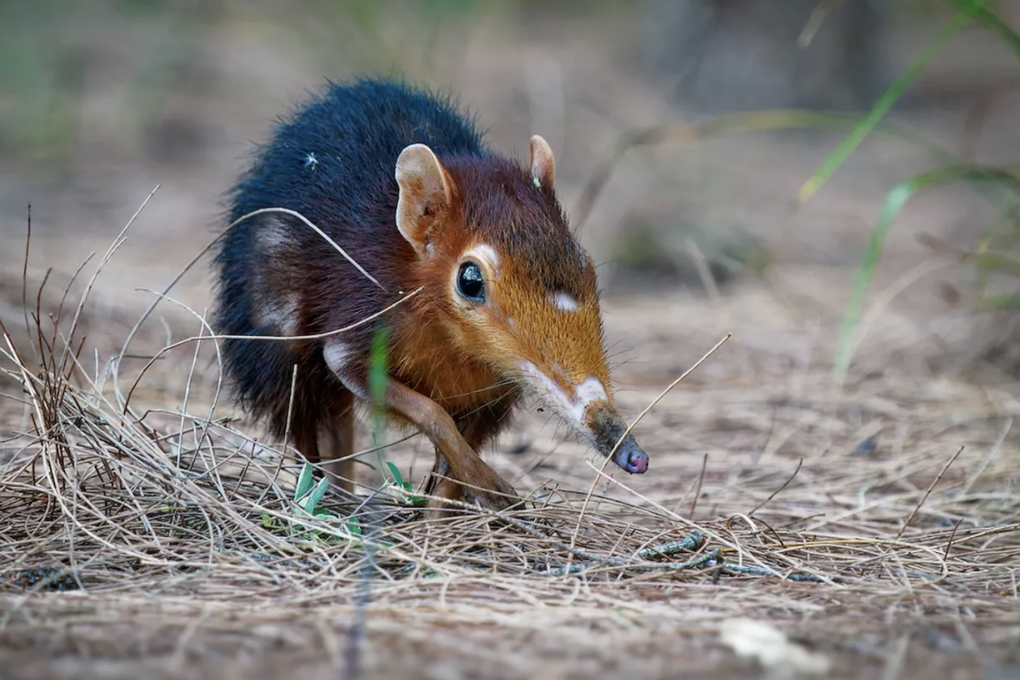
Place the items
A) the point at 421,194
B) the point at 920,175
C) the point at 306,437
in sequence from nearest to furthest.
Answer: the point at 421,194 < the point at 306,437 < the point at 920,175

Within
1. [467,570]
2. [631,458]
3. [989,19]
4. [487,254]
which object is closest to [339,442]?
[487,254]

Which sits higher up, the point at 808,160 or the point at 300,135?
the point at 808,160

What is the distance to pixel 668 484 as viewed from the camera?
4.48 meters

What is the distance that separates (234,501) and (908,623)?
191 cm

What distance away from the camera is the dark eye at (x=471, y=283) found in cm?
334

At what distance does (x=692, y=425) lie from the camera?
5.35 metres

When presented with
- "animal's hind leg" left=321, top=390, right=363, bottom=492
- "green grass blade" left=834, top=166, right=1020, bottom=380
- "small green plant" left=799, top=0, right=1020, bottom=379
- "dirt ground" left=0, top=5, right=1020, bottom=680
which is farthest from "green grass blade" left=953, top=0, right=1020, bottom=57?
"animal's hind leg" left=321, top=390, right=363, bottom=492

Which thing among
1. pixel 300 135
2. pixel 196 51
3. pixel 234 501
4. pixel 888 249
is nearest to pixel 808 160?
pixel 888 249

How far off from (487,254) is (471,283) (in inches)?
4.1

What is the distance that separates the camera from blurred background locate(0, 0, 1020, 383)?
25.8 feet

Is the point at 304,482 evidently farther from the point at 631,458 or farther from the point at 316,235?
the point at 631,458

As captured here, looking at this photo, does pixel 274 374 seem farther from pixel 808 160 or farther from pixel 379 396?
pixel 808 160

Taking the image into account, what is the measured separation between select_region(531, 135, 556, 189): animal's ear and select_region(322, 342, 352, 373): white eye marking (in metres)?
0.84

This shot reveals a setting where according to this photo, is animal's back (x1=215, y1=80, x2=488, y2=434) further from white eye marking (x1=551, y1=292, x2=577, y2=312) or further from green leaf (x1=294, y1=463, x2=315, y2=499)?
white eye marking (x1=551, y1=292, x2=577, y2=312)
